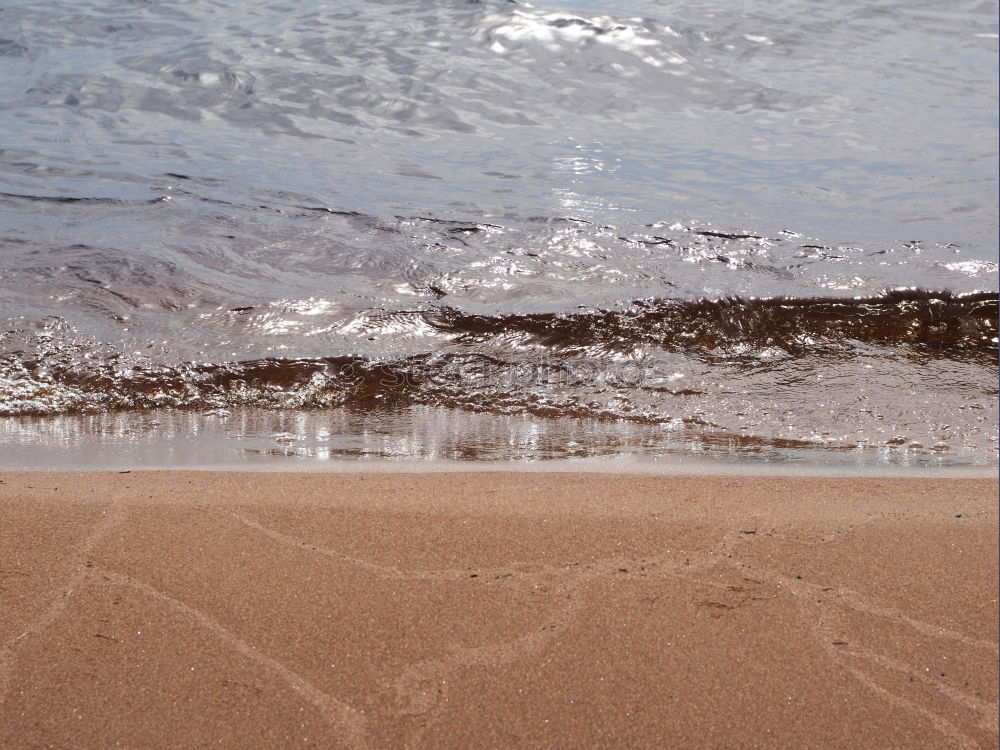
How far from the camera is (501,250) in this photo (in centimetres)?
394

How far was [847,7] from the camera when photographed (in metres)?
9.73

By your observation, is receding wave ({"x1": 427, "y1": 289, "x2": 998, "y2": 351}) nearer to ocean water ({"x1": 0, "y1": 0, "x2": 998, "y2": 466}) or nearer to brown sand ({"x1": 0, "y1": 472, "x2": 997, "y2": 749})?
ocean water ({"x1": 0, "y1": 0, "x2": 998, "y2": 466})

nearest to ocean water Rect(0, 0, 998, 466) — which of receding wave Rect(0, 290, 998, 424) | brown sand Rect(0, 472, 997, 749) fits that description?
receding wave Rect(0, 290, 998, 424)

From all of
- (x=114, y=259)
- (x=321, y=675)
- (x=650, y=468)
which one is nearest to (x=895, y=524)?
(x=650, y=468)

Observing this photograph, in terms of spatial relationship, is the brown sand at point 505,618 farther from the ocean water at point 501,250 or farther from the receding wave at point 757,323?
the receding wave at point 757,323

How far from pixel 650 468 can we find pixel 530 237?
2.03 meters

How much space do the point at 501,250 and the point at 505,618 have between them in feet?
8.44

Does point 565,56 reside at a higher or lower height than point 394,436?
higher

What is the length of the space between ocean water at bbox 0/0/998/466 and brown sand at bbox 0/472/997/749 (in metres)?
0.56

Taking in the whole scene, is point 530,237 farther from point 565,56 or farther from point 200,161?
point 565,56

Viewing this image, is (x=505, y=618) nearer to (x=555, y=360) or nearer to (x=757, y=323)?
(x=555, y=360)

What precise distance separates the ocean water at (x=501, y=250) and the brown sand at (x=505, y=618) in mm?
564

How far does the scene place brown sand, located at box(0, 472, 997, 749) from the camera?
4.48 ft

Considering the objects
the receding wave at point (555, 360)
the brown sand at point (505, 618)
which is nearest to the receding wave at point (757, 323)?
the receding wave at point (555, 360)
